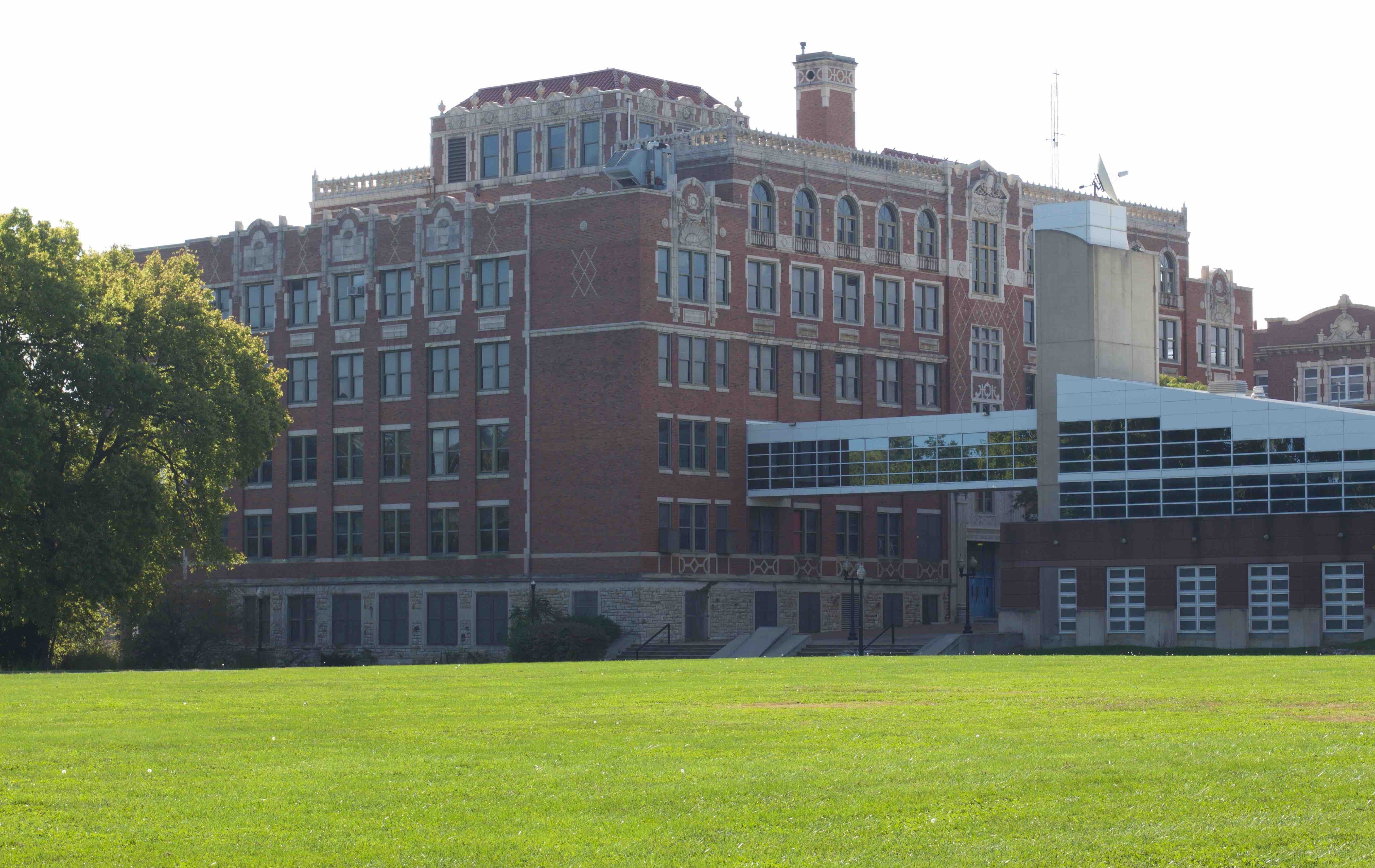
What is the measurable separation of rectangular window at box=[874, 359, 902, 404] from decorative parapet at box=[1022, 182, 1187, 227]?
12541 mm

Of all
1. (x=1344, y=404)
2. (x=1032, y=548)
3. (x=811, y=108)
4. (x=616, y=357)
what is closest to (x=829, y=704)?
(x=1032, y=548)

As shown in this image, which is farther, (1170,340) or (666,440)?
(1170,340)

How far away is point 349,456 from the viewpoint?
92500 mm

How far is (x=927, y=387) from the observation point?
3799 inches

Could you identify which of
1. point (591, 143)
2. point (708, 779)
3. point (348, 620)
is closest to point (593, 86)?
point (591, 143)

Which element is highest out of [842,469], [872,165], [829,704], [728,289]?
[872,165]

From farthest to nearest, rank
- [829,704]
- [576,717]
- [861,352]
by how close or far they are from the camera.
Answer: [861,352] < [829,704] < [576,717]

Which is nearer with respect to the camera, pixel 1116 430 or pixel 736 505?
pixel 1116 430

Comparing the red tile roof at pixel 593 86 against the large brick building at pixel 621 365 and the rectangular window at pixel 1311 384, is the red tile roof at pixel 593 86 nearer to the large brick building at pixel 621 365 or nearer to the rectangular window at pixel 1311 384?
the large brick building at pixel 621 365

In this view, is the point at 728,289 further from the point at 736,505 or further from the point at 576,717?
the point at 576,717

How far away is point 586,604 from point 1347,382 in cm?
6803

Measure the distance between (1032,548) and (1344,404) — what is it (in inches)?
2120

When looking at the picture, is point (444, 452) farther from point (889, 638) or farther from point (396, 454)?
point (889, 638)

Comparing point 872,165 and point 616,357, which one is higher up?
point 872,165
